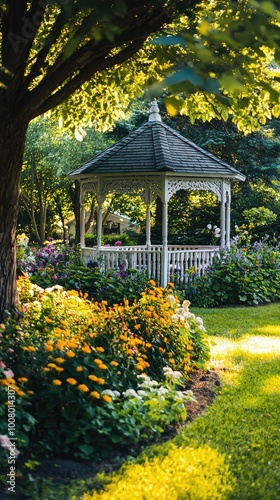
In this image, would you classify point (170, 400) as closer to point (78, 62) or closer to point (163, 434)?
point (163, 434)

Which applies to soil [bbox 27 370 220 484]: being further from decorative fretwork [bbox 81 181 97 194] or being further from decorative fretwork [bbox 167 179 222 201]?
decorative fretwork [bbox 81 181 97 194]

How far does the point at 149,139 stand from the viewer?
46.7 ft

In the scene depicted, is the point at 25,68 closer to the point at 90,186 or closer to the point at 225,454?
the point at 225,454

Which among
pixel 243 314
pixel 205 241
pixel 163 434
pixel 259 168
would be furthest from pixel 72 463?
pixel 259 168

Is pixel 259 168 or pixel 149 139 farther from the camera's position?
pixel 259 168

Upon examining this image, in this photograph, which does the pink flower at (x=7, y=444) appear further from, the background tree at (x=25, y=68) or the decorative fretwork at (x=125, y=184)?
the decorative fretwork at (x=125, y=184)

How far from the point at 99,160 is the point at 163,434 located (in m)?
9.71

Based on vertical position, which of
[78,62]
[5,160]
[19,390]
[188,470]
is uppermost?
[78,62]

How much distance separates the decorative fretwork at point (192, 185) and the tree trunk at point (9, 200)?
7.47m

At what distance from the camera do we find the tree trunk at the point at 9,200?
5.93 meters

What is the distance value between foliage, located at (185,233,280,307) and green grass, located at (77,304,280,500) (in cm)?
557

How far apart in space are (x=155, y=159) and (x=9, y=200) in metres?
7.60

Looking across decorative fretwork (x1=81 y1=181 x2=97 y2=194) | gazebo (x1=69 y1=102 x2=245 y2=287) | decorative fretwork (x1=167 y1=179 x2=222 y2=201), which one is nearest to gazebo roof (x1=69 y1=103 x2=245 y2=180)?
gazebo (x1=69 y1=102 x2=245 y2=287)

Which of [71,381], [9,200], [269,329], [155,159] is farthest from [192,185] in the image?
[71,381]
